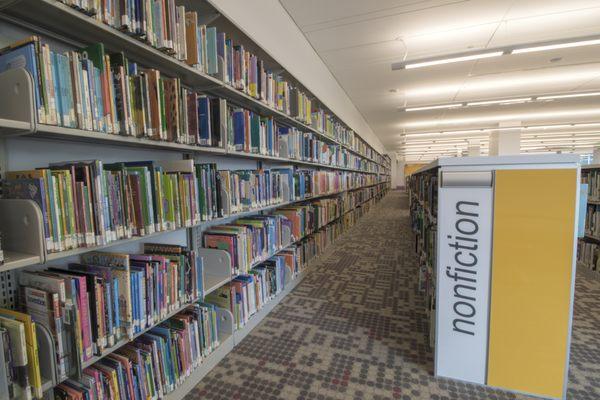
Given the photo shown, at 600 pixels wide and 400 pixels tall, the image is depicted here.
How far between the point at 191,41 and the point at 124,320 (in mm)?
1474

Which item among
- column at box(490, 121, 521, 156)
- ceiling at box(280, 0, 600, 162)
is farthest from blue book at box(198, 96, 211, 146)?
column at box(490, 121, 521, 156)

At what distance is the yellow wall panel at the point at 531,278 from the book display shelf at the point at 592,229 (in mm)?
2737

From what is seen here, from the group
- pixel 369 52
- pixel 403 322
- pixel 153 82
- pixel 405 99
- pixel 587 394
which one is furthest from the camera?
pixel 405 99

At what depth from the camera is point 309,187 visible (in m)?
3.61

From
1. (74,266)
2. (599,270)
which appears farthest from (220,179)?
(599,270)

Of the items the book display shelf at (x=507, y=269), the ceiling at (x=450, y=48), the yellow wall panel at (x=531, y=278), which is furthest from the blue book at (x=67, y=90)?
the ceiling at (x=450, y=48)

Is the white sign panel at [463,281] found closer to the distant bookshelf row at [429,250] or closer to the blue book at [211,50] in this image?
the distant bookshelf row at [429,250]

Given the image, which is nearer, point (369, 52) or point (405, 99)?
point (369, 52)

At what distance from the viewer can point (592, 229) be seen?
3.51 m

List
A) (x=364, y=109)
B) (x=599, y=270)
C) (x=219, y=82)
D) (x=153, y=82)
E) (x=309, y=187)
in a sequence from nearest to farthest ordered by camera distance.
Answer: (x=153, y=82)
(x=219, y=82)
(x=599, y=270)
(x=309, y=187)
(x=364, y=109)

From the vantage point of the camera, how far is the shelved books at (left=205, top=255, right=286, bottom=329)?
2.02 m

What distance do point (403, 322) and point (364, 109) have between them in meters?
6.51

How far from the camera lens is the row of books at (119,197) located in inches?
38.2

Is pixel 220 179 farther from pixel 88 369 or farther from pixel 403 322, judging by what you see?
pixel 403 322
